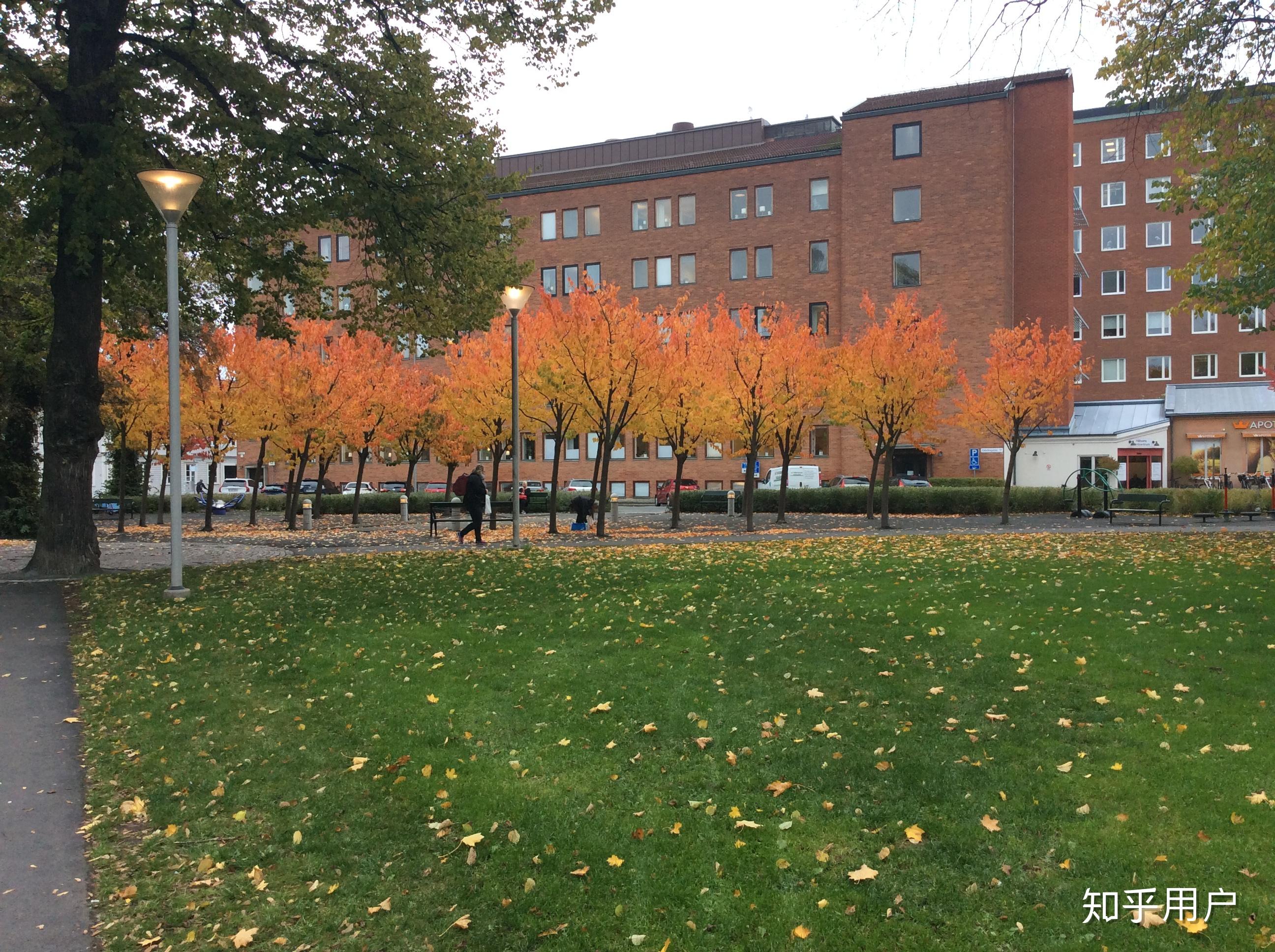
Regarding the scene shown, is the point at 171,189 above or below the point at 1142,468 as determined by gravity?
above

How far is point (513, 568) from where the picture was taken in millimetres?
14648

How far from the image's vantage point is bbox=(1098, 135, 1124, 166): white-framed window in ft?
205

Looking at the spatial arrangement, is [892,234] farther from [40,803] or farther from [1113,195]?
[40,803]

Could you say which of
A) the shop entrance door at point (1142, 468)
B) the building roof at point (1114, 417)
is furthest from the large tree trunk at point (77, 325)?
the shop entrance door at point (1142, 468)

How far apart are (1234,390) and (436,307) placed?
49787 mm

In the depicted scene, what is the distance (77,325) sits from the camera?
14258 mm

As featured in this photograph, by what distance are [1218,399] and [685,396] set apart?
37.5 meters

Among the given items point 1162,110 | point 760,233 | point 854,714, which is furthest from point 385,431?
point 854,714

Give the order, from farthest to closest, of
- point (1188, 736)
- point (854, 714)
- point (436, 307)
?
point (436, 307) < point (854, 714) < point (1188, 736)

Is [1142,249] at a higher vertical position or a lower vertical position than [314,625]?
higher

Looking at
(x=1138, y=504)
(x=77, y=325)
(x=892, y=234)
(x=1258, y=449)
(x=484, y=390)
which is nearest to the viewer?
(x=77, y=325)

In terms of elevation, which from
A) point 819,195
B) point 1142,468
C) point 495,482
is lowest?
point 495,482

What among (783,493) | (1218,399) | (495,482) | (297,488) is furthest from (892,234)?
(297,488)

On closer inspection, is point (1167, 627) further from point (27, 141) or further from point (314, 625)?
point (27, 141)
